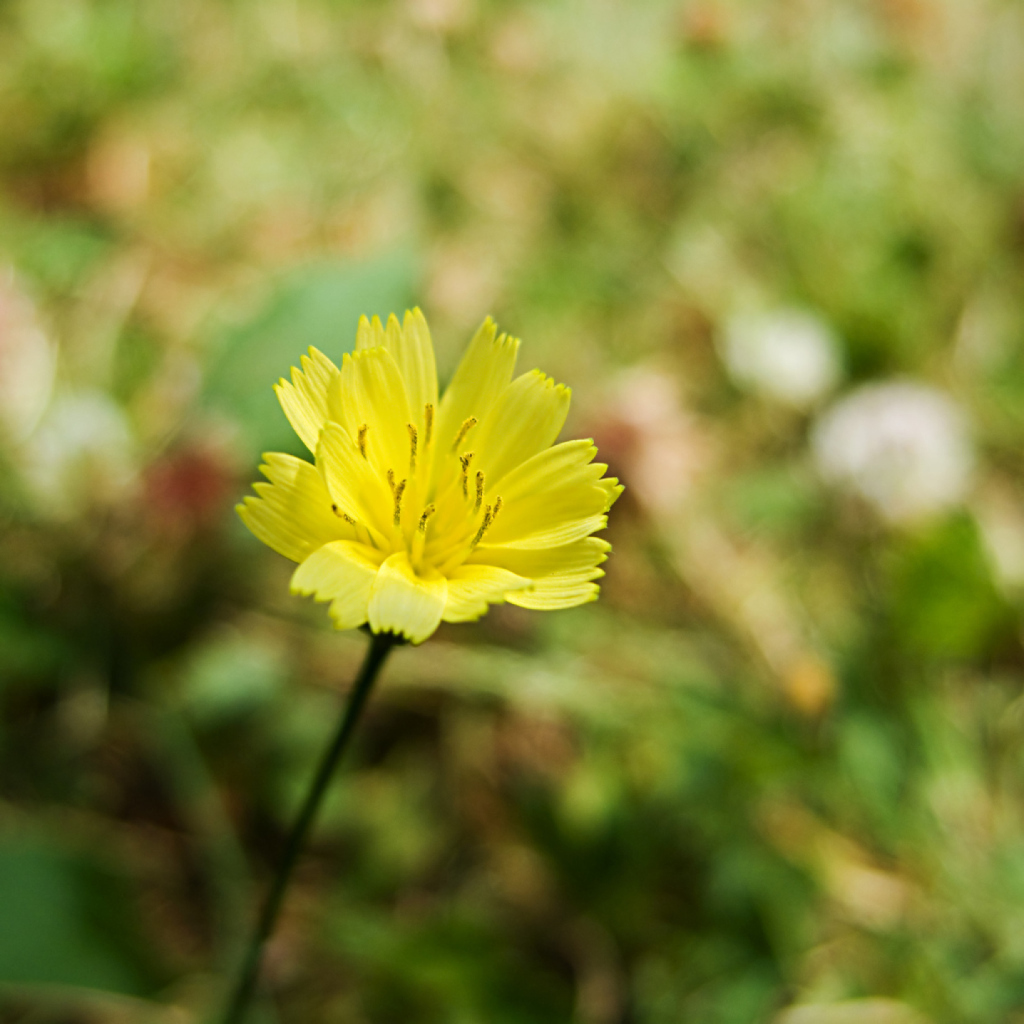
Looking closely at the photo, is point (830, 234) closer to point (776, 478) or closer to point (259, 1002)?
point (776, 478)

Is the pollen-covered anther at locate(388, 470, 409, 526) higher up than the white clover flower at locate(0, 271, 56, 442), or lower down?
lower down

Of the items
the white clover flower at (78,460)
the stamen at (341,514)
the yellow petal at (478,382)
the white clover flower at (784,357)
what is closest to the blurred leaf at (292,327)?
the white clover flower at (78,460)

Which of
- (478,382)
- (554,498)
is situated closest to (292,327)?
(478,382)

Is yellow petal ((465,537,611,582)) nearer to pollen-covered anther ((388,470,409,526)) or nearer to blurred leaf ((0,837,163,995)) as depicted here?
pollen-covered anther ((388,470,409,526))

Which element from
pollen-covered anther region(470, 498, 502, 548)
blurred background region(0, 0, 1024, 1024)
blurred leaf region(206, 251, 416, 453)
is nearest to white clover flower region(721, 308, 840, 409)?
blurred background region(0, 0, 1024, 1024)

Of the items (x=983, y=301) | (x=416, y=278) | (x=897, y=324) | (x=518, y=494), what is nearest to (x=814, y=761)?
(x=518, y=494)
